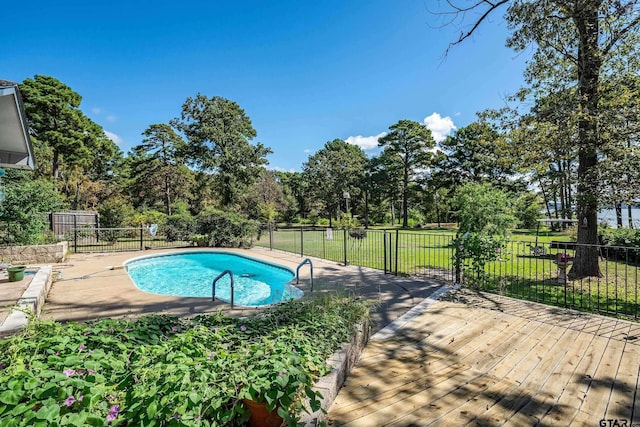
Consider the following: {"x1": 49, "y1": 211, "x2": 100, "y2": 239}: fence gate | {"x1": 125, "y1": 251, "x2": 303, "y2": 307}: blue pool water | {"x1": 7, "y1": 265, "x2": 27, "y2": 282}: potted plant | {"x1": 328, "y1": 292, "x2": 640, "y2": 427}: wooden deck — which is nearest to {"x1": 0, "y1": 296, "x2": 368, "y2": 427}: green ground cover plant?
{"x1": 328, "y1": 292, "x2": 640, "y2": 427}: wooden deck

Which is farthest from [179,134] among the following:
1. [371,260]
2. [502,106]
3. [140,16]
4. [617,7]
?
[617,7]

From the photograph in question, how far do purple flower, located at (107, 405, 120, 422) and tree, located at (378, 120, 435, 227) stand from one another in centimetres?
2985

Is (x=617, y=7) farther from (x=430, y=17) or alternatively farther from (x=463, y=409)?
(x=463, y=409)

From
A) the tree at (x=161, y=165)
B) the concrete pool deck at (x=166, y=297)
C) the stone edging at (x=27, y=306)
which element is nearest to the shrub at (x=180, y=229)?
the concrete pool deck at (x=166, y=297)

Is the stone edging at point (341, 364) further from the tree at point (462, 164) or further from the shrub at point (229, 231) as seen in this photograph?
the tree at point (462, 164)

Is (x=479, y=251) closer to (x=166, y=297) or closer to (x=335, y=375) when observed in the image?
(x=335, y=375)

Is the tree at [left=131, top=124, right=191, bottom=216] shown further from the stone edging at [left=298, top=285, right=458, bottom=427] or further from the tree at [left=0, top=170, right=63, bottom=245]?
the stone edging at [left=298, top=285, right=458, bottom=427]

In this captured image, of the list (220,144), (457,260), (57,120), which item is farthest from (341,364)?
(57,120)

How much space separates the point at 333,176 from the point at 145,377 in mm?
31618

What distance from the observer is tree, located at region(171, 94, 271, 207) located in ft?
69.2

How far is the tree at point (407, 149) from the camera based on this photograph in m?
29.9

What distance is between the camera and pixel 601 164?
547cm

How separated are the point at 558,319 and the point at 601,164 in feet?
10.8

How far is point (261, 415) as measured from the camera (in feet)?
5.29
